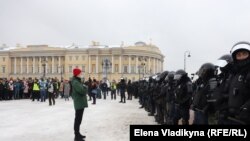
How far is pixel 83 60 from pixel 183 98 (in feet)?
368

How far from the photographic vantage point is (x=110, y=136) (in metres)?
10.6

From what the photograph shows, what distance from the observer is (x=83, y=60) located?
12138cm

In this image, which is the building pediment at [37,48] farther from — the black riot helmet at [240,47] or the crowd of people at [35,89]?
the black riot helmet at [240,47]

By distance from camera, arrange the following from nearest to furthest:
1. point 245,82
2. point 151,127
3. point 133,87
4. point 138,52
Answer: point 151,127
point 245,82
point 133,87
point 138,52

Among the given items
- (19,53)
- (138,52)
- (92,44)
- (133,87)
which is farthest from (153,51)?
(133,87)

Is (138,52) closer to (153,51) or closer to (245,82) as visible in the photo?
(153,51)

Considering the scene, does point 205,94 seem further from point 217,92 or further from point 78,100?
point 78,100

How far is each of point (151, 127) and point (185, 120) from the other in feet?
17.7

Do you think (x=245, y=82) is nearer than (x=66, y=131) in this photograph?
Yes

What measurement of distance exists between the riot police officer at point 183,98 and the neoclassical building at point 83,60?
10566 centimetres

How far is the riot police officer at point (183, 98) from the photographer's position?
9875 millimetres

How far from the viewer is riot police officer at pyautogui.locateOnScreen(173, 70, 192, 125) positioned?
9.88m

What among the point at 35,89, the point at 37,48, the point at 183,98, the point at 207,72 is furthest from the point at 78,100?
the point at 37,48

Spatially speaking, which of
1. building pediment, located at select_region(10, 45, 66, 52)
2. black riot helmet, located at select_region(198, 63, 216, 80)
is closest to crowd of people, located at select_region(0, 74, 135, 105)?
black riot helmet, located at select_region(198, 63, 216, 80)
